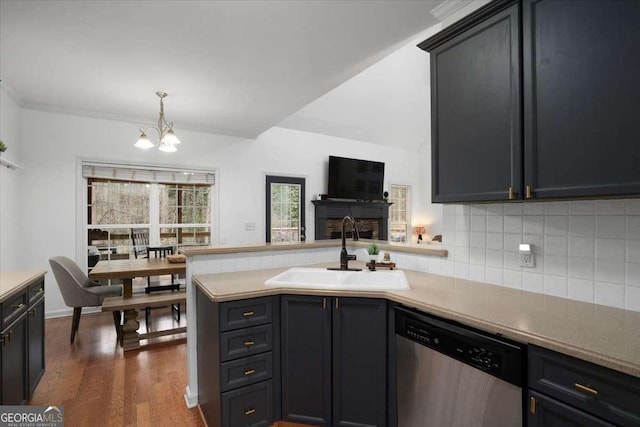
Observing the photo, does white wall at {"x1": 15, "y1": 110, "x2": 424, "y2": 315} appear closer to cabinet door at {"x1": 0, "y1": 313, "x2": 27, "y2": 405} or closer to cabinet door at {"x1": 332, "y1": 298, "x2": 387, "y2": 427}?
cabinet door at {"x1": 0, "y1": 313, "x2": 27, "y2": 405}

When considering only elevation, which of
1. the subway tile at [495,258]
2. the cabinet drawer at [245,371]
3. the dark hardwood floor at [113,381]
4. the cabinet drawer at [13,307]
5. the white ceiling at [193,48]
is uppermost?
the white ceiling at [193,48]

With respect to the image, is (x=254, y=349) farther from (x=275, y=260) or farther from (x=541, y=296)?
(x=541, y=296)

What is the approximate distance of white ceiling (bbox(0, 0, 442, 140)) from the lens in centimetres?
211

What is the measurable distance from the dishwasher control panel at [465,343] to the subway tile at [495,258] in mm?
669

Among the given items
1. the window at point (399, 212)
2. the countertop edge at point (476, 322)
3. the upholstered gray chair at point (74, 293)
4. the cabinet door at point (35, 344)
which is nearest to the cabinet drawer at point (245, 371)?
the countertop edge at point (476, 322)

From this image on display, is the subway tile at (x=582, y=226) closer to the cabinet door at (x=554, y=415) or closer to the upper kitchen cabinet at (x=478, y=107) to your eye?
the upper kitchen cabinet at (x=478, y=107)

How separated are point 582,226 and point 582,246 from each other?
0.31ft

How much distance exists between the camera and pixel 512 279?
172cm

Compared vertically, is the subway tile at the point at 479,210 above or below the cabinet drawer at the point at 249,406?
above

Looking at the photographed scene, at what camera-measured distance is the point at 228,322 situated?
164 cm

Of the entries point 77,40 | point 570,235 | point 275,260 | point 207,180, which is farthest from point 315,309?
point 207,180

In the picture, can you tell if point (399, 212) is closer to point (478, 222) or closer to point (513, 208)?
point (478, 222)

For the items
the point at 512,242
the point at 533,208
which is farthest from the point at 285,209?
the point at 533,208

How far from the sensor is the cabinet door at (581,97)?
1105mm
